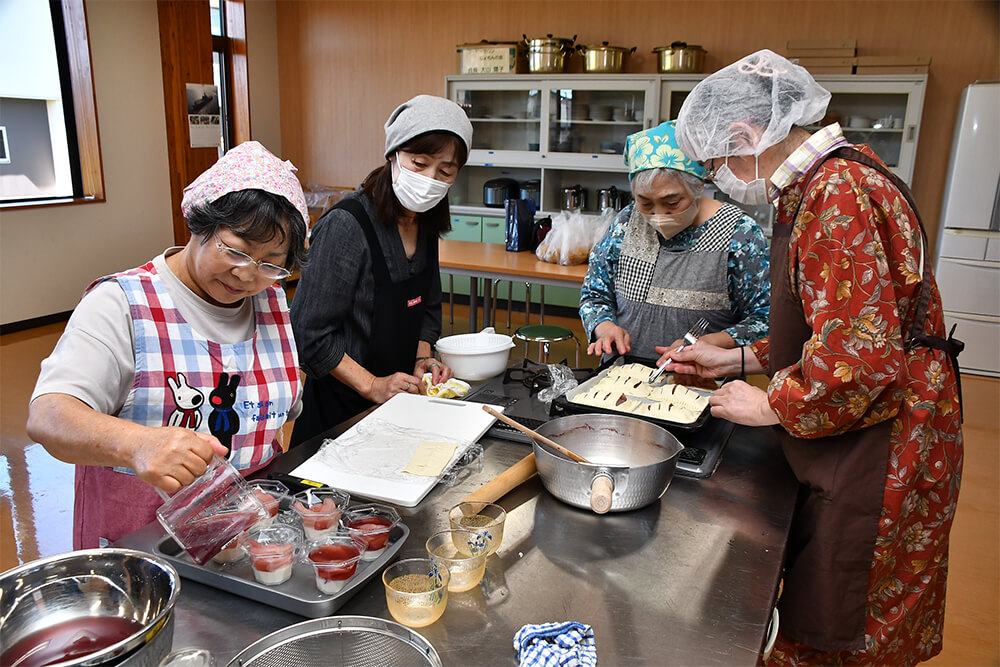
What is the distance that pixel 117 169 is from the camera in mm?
5805

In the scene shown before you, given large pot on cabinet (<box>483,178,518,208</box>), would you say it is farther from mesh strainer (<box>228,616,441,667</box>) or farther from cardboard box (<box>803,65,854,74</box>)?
mesh strainer (<box>228,616,441,667</box>)

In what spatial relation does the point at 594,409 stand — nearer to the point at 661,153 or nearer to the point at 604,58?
the point at 661,153

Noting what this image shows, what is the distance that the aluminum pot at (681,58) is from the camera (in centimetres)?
558

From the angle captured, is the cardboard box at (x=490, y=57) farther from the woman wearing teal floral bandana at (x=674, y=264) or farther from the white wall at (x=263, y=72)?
the woman wearing teal floral bandana at (x=674, y=264)

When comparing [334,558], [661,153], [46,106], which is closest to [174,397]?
[334,558]

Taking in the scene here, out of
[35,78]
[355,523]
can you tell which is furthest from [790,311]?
[35,78]

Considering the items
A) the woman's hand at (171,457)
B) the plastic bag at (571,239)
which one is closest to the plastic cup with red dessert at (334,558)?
the woman's hand at (171,457)

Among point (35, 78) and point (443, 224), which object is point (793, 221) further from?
point (35, 78)

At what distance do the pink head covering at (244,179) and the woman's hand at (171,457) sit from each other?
45cm

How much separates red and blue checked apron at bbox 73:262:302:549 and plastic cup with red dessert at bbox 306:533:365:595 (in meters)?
0.41

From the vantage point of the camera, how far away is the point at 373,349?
6.40ft

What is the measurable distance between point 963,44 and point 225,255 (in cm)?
605

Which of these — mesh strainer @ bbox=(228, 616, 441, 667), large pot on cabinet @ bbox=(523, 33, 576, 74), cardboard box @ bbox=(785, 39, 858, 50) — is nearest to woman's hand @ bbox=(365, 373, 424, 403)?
mesh strainer @ bbox=(228, 616, 441, 667)

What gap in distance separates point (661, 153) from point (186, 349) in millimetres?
1321
